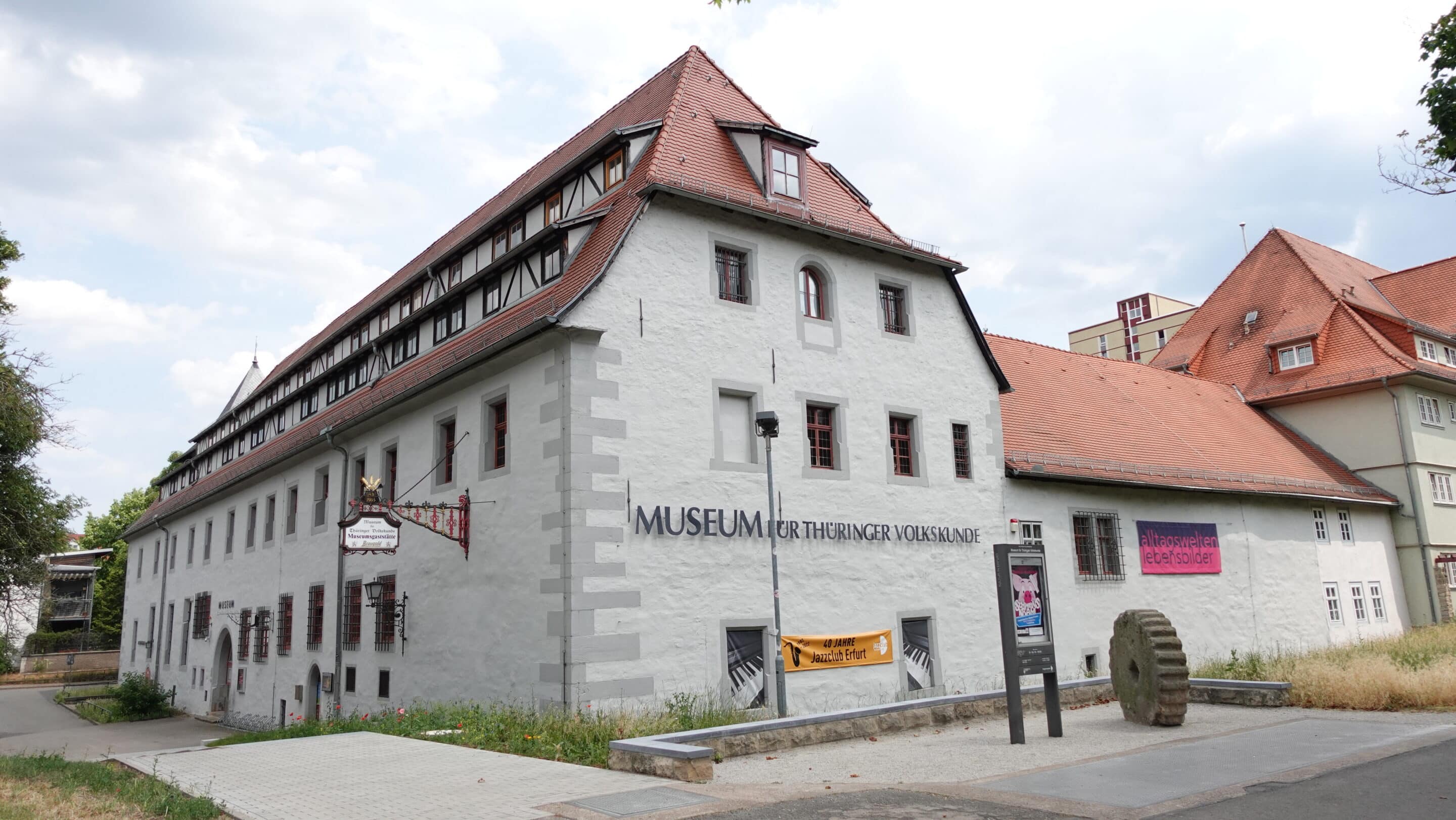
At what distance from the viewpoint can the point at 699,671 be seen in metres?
14.7

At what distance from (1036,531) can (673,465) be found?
28.9ft

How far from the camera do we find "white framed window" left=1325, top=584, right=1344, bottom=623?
26391 mm

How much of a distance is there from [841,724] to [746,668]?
3745 millimetres

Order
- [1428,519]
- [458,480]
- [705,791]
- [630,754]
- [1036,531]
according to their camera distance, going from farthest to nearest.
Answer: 1. [1428,519]
2. [1036,531]
3. [458,480]
4. [630,754]
5. [705,791]

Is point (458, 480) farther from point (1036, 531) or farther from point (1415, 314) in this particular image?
point (1415, 314)

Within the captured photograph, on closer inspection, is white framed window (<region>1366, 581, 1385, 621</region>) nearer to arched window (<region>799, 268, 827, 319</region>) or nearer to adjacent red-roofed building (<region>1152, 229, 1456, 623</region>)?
adjacent red-roofed building (<region>1152, 229, 1456, 623</region>)

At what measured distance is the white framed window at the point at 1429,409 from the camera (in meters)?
29.8

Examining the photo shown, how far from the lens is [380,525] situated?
15.1 metres

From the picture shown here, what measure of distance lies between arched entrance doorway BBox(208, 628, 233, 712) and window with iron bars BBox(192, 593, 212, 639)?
3.76 ft

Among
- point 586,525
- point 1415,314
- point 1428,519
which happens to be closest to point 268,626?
point 586,525

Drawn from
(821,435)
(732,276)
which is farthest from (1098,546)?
(732,276)

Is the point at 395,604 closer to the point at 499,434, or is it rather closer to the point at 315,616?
the point at 499,434

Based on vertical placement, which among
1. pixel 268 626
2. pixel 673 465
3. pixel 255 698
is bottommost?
pixel 255 698

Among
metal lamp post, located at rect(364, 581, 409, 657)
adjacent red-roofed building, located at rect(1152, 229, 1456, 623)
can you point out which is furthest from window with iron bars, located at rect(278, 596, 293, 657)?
adjacent red-roofed building, located at rect(1152, 229, 1456, 623)
